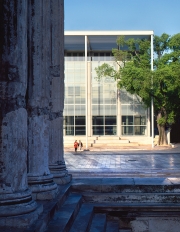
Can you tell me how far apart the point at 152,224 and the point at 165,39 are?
3379 cm

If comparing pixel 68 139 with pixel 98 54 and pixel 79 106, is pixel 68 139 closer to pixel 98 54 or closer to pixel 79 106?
pixel 79 106

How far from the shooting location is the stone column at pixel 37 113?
610 cm

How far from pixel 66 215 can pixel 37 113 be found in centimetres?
177

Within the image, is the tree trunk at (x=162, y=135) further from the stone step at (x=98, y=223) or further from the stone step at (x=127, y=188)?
the stone step at (x=98, y=223)

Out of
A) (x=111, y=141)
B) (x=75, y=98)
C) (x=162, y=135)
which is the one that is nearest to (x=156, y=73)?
(x=162, y=135)

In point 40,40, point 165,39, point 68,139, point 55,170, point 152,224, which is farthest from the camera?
point 68,139

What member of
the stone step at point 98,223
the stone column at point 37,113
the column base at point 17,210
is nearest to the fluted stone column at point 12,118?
the column base at point 17,210

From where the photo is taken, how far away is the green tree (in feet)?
118

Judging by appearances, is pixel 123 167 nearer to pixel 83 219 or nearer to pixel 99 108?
pixel 83 219

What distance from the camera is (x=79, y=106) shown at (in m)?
43.5

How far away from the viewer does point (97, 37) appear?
38312 millimetres

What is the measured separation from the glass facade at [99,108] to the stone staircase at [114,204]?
115ft

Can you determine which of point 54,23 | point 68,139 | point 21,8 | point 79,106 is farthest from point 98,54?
point 21,8

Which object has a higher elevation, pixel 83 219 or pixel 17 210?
pixel 17 210
